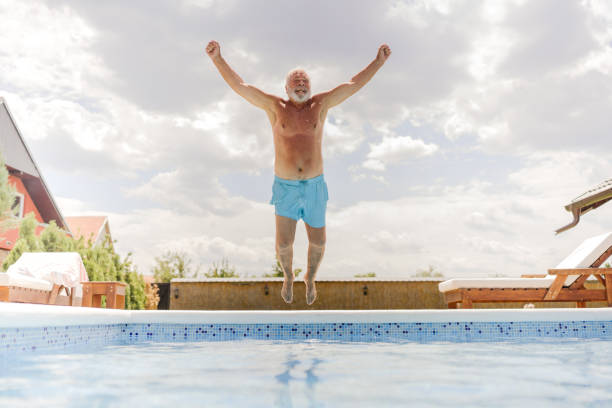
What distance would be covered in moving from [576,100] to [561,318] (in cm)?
1309

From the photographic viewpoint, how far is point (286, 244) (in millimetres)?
5055

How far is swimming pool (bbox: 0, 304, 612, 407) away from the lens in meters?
1.69

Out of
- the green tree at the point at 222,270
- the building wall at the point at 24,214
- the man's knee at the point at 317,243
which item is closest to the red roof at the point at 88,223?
the building wall at the point at 24,214

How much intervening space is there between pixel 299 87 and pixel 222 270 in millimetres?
9667

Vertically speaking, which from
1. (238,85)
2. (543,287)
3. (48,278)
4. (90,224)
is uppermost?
(90,224)

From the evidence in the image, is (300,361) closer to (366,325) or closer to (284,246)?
(366,325)

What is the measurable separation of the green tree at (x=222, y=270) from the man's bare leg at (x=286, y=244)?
836 cm

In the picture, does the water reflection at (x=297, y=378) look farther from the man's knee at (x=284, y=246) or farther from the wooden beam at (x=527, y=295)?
the wooden beam at (x=527, y=295)

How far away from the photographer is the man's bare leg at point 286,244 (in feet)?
16.4

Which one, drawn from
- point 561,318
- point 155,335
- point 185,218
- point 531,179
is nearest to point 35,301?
point 155,335

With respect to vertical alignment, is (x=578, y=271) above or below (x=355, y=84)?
below

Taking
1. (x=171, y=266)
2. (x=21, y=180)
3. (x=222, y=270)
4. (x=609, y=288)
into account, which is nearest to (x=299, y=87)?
(x=609, y=288)

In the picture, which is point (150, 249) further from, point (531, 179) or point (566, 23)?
point (566, 23)

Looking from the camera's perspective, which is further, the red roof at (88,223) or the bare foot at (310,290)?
the red roof at (88,223)
